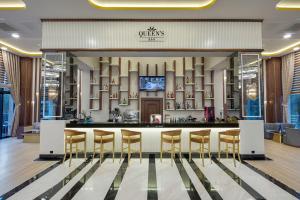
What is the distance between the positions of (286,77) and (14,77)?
12783 mm

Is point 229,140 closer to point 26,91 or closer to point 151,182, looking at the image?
point 151,182

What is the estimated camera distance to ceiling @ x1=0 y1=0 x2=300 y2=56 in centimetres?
468

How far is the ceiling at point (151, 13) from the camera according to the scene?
4679 millimetres

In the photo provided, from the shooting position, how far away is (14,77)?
29.0 ft

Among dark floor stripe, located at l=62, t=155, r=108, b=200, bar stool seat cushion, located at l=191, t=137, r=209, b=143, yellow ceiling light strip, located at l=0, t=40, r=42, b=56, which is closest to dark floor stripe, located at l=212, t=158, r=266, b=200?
bar stool seat cushion, located at l=191, t=137, r=209, b=143

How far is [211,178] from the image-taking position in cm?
401

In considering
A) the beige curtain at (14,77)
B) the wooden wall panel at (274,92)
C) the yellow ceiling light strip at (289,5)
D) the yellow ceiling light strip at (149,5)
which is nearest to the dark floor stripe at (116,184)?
the yellow ceiling light strip at (149,5)

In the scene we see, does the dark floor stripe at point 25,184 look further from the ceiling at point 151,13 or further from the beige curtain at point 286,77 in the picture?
the beige curtain at point 286,77

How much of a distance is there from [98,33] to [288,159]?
6.63 m

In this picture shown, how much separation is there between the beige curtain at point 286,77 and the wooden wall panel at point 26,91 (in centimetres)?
1243

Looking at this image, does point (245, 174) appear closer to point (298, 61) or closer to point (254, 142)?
point (254, 142)

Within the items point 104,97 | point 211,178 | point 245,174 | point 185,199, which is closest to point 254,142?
point 245,174

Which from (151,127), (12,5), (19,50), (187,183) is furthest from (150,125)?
(19,50)

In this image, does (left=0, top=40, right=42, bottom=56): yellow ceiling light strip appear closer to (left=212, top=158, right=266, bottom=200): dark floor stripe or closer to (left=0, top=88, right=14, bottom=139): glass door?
(left=0, top=88, right=14, bottom=139): glass door
